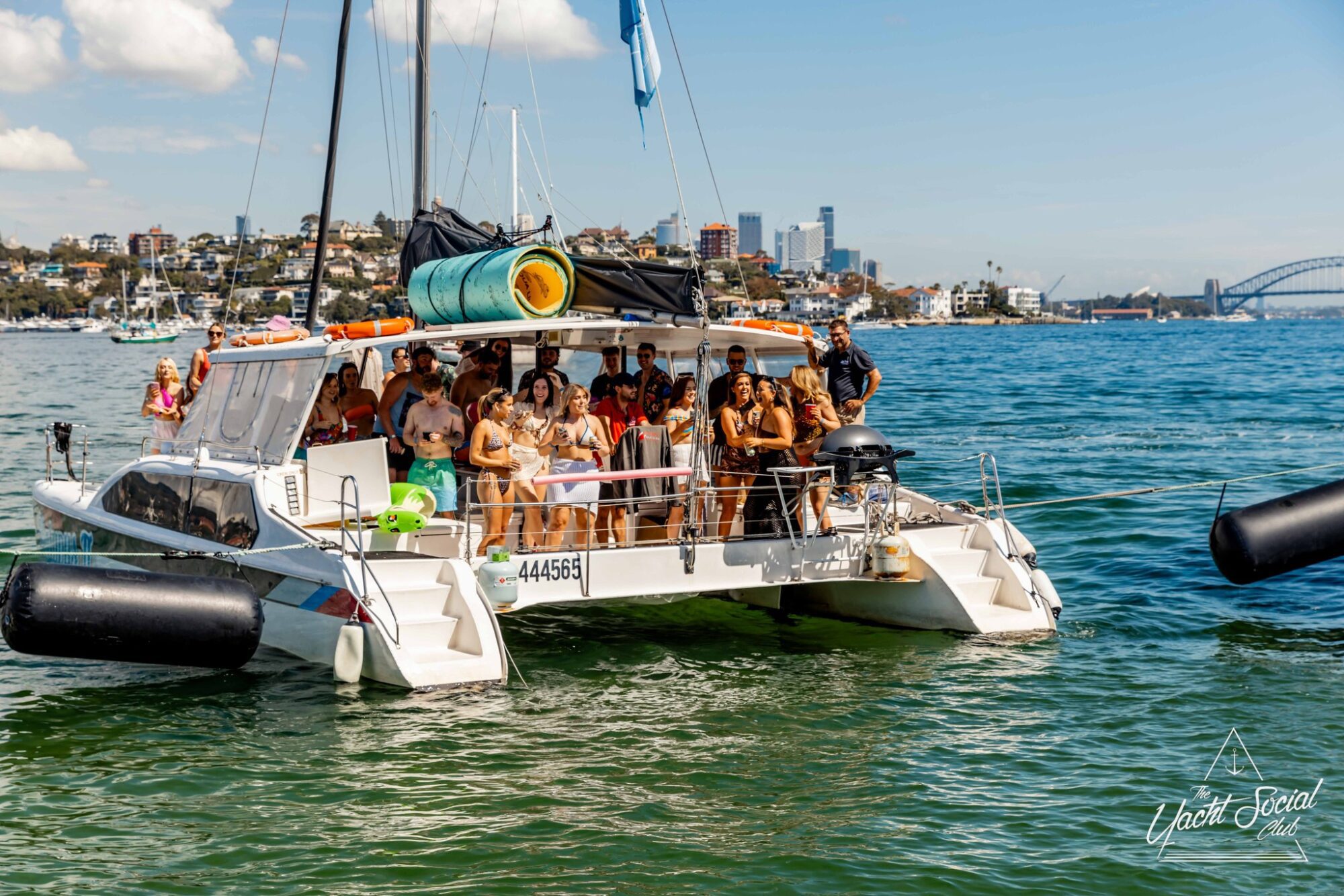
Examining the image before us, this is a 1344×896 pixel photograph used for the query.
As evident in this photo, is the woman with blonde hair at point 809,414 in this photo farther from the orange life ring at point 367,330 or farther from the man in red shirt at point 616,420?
the orange life ring at point 367,330

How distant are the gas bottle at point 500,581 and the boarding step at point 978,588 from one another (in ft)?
11.7

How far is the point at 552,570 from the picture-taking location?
9.87 m

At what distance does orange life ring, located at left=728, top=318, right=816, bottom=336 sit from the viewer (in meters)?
11.6

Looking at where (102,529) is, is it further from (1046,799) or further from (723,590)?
(1046,799)

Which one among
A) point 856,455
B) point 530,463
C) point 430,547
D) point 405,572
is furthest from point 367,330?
point 856,455

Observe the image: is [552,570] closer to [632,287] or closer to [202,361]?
[632,287]

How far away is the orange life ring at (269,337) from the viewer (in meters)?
11.8

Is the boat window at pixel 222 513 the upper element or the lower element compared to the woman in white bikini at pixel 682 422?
lower

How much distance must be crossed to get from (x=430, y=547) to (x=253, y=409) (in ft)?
6.88

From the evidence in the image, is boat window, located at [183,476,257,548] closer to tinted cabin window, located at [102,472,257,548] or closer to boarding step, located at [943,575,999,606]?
tinted cabin window, located at [102,472,257,548]

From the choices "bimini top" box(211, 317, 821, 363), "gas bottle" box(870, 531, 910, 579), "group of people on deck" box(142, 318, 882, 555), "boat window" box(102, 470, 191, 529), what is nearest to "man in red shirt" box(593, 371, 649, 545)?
"group of people on deck" box(142, 318, 882, 555)

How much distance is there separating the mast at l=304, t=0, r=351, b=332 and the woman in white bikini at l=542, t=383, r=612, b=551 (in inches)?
245

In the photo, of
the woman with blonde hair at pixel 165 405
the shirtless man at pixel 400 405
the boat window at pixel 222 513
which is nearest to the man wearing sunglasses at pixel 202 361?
the woman with blonde hair at pixel 165 405

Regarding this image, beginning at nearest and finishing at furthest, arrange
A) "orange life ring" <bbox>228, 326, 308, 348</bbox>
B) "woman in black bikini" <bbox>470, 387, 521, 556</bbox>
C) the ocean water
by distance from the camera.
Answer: the ocean water
"woman in black bikini" <bbox>470, 387, 521, 556</bbox>
"orange life ring" <bbox>228, 326, 308, 348</bbox>
